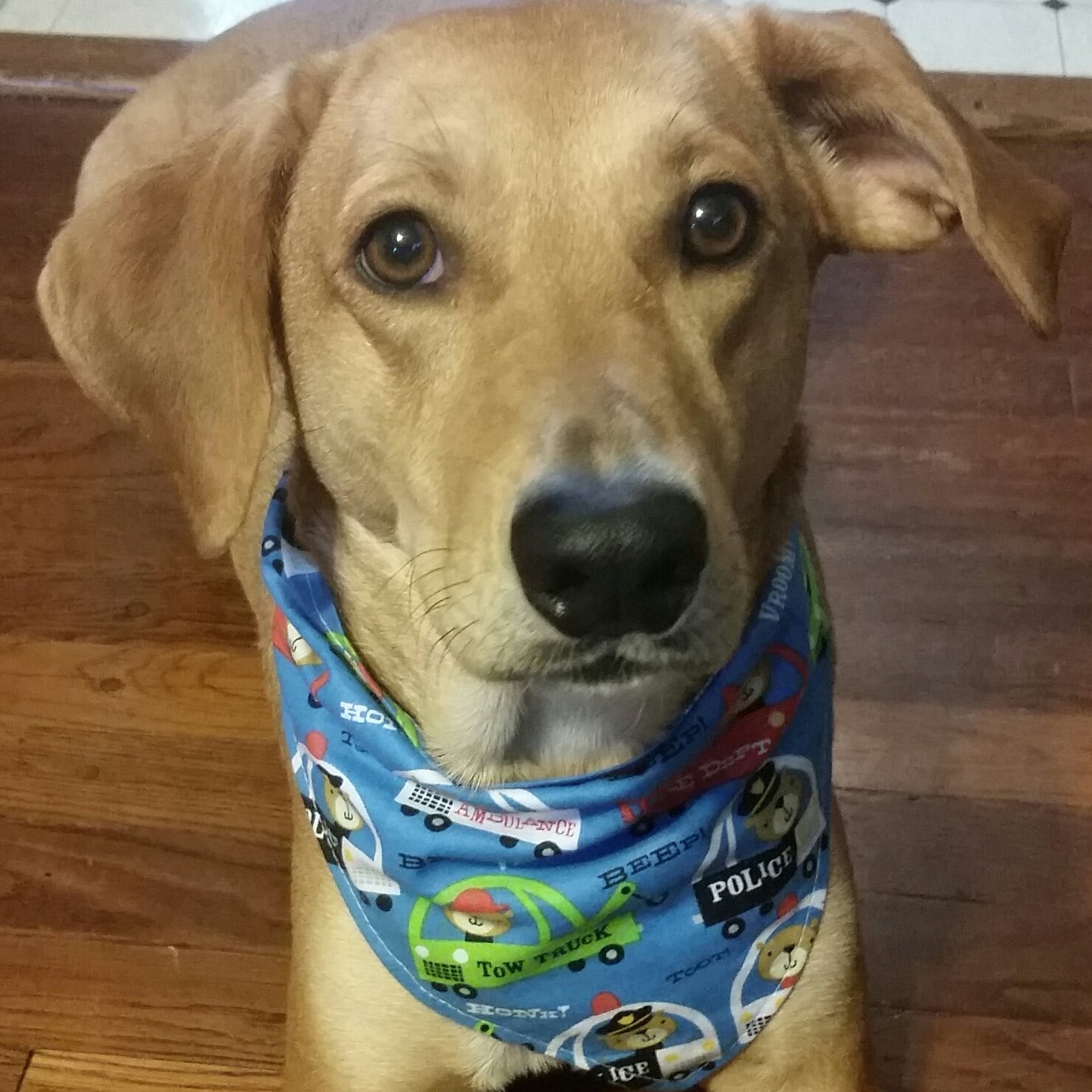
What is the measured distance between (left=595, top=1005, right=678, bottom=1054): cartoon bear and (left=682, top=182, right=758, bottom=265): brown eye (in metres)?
0.87

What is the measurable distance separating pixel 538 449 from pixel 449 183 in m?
0.32

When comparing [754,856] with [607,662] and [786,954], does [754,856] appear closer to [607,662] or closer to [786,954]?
[786,954]

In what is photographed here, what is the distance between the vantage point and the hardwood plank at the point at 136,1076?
1835 millimetres

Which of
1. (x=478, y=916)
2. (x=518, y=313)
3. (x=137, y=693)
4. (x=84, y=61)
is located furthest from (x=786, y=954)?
(x=84, y=61)

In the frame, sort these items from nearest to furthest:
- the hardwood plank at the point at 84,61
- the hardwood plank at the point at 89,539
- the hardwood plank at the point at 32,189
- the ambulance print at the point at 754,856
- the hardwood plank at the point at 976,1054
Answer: the ambulance print at the point at 754,856, the hardwood plank at the point at 976,1054, the hardwood plank at the point at 89,539, the hardwood plank at the point at 32,189, the hardwood plank at the point at 84,61

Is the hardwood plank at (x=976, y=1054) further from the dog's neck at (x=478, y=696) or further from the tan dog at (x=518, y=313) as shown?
the dog's neck at (x=478, y=696)

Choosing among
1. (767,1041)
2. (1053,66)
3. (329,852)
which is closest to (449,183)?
(329,852)

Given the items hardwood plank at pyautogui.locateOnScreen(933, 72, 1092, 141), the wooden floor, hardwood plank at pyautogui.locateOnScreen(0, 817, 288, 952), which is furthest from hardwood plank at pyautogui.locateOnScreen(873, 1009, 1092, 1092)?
hardwood plank at pyautogui.locateOnScreen(933, 72, 1092, 141)

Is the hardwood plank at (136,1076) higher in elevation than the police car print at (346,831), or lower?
lower

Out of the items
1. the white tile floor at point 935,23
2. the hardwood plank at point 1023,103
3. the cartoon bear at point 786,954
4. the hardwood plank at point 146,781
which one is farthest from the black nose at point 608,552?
the white tile floor at point 935,23

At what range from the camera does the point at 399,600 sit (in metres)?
1.40

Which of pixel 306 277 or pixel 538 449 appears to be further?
pixel 306 277

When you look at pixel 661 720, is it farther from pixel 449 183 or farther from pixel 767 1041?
pixel 449 183

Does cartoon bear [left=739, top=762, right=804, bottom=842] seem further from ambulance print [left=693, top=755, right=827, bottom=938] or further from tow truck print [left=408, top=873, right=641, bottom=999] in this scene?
tow truck print [left=408, top=873, right=641, bottom=999]
